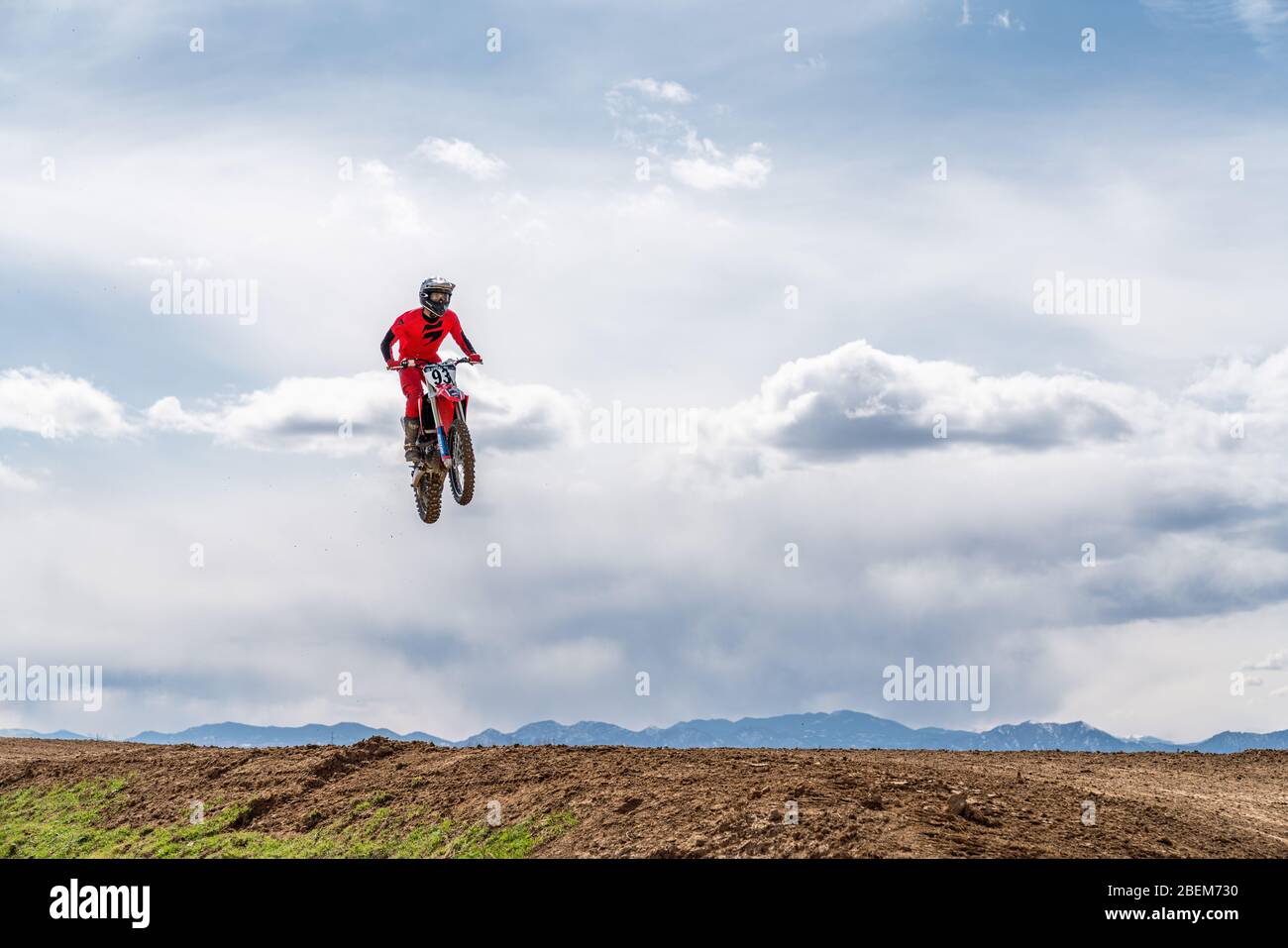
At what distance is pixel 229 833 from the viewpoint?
19.7 meters

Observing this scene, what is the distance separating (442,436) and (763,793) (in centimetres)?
816

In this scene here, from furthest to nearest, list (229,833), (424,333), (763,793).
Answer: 1. (424,333)
2. (229,833)
3. (763,793)

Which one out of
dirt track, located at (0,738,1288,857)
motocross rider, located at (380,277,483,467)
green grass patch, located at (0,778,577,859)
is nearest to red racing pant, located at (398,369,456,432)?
motocross rider, located at (380,277,483,467)

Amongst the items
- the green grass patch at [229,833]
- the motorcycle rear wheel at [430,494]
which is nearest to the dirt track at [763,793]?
the green grass patch at [229,833]

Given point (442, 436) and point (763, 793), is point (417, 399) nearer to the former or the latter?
point (442, 436)

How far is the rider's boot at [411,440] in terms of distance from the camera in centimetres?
2064

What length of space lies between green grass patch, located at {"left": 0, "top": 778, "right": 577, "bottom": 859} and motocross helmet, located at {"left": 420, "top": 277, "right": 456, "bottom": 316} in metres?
7.90

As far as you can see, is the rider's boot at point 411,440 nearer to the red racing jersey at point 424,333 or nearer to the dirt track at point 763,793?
the red racing jersey at point 424,333

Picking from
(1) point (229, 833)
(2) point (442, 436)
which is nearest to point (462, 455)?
(2) point (442, 436)

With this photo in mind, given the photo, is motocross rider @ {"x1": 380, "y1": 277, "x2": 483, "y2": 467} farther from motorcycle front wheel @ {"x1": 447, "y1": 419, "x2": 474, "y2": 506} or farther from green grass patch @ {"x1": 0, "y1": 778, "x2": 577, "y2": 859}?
green grass patch @ {"x1": 0, "y1": 778, "x2": 577, "y2": 859}
